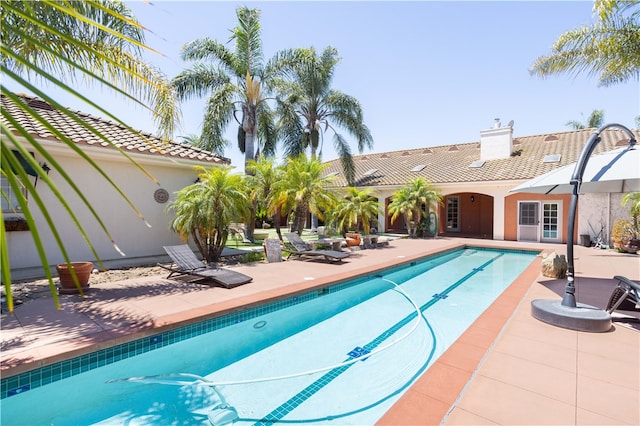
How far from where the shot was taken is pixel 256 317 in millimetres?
7566

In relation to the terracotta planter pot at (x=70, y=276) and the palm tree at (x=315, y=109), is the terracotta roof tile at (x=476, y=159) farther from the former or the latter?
the terracotta planter pot at (x=70, y=276)

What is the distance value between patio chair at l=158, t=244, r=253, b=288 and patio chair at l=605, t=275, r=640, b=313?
7828 mm

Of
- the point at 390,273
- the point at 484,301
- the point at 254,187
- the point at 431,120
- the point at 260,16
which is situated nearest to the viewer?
the point at 484,301

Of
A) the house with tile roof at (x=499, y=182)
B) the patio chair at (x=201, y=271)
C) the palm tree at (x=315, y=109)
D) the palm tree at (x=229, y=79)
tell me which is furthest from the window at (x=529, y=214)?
the patio chair at (x=201, y=271)

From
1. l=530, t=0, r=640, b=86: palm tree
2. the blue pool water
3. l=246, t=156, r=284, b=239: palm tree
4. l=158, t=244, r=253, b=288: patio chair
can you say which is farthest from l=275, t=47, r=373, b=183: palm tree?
the blue pool water

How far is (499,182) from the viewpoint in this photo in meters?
20.5

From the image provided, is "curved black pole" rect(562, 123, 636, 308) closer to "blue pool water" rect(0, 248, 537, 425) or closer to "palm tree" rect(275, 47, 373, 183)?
"blue pool water" rect(0, 248, 537, 425)

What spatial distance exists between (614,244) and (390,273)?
12.7 meters

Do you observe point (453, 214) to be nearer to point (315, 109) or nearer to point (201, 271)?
point (315, 109)

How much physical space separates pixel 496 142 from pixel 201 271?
2259 centimetres

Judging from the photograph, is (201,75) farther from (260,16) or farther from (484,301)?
(484,301)

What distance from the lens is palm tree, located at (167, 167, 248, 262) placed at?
1120 cm

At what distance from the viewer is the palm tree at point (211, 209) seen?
1120 cm

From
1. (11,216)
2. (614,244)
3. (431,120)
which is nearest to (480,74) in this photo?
(431,120)
